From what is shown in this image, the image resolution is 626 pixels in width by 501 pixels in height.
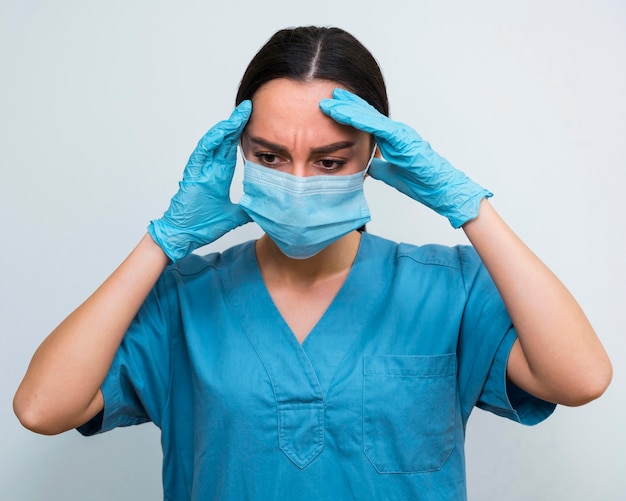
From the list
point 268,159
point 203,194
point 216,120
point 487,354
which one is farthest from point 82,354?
point 216,120

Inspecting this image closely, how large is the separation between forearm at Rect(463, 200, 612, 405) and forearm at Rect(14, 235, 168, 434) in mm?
555

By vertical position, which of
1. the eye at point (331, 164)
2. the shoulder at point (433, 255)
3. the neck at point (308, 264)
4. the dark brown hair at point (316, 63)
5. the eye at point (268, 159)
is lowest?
the neck at point (308, 264)

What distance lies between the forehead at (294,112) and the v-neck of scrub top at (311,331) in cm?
28

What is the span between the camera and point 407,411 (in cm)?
138

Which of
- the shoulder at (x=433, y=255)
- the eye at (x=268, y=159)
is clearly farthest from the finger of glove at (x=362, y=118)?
the shoulder at (x=433, y=255)

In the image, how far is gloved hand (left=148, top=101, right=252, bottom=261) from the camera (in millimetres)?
1352

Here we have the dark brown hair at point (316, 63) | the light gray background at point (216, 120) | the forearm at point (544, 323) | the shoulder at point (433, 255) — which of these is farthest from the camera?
the light gray background at point (216, 120)

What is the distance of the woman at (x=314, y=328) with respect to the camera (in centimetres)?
130

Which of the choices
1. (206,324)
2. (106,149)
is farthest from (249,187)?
(106,149)

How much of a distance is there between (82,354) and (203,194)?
1.09 ft

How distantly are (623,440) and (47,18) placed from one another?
1.77 m

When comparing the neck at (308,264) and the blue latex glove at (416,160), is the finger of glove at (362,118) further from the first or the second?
the neck at (308,264)

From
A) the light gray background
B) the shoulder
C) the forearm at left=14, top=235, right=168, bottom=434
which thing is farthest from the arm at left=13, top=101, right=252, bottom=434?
the light gray background

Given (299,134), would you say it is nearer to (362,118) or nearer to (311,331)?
(362,118)
